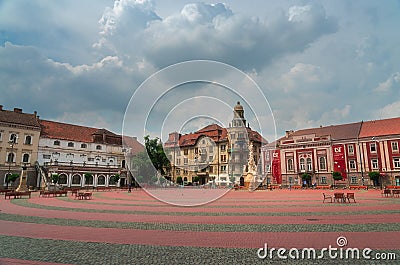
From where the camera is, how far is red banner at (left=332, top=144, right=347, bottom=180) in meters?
60.7

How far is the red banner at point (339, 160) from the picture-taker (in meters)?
60.7

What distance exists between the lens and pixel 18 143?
2158 inches

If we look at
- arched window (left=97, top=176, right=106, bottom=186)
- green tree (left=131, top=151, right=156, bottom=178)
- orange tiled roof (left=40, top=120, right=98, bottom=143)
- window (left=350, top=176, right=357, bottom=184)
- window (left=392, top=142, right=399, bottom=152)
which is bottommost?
arched window (left=97, top=176, right=106, bottom=186)

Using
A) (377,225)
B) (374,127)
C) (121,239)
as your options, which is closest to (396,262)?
(377,225)

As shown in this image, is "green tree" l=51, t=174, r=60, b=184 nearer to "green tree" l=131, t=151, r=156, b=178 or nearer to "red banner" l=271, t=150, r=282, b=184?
"green tree" l=131, t=151, r=156, b=178

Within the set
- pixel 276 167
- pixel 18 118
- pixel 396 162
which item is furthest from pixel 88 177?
pixel 396 162

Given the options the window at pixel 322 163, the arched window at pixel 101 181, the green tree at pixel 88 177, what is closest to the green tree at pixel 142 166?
the arched window at pixel 101 181

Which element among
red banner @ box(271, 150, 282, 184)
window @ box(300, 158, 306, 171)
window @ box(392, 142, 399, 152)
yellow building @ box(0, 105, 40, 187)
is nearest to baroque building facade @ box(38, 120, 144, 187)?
yellow building @ box(0, 105, 40, 187)

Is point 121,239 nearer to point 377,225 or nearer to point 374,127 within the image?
point 377,225

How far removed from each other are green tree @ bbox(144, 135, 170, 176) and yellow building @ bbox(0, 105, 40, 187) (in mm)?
22248

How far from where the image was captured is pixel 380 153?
57188 mm

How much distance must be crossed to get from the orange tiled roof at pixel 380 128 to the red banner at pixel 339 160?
5.14 metres

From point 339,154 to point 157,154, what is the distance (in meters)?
39.5

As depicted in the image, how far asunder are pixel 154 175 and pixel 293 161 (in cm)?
3332
